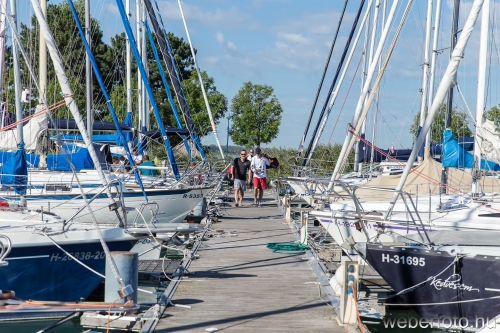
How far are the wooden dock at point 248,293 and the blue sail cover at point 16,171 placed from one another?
3.99 meters

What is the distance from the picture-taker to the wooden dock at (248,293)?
8.75m

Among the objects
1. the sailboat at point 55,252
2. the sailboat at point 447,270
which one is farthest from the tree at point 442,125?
the sailboat at point 55,252

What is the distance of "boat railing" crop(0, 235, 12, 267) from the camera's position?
8609mm

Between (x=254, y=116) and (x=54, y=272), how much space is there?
124ft

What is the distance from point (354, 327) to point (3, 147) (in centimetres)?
1027

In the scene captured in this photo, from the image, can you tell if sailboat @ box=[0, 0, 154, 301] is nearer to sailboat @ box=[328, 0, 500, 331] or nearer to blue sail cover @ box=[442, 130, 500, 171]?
sailboat @ box=[328, 0, 500, 331]

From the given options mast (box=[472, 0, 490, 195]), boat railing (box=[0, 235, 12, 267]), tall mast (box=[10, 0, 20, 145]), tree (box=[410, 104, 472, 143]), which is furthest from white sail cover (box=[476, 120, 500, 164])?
tree (box=[410, 104, 472, 143])

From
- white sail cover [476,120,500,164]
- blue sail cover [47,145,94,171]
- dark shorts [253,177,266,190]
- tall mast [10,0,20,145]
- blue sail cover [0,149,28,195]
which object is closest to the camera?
white sail cover [476,120,500,164]

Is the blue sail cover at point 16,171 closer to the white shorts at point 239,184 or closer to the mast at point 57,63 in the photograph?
the mast at point 57,63

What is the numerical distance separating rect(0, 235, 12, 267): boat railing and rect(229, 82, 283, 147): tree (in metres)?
37.6

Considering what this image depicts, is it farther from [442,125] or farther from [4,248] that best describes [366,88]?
[442,125]

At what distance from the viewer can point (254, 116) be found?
4719 cm

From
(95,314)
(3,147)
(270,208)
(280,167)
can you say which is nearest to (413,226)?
(95,314)

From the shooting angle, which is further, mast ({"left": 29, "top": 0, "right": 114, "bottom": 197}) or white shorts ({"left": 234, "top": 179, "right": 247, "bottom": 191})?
white shorts ({"left": 234, "top": 179, "right": 247, "bottom": 191})
